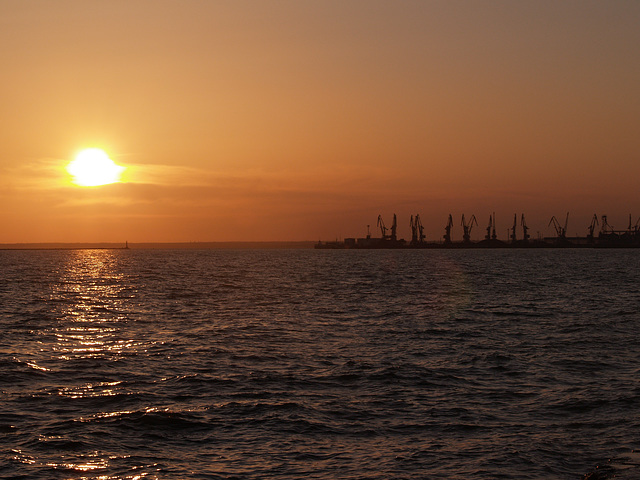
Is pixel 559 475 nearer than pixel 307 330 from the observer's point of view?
Yes

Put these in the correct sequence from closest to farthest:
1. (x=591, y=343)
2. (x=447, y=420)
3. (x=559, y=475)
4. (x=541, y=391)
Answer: (x=559, y=475), (x=447, y=420), (x=541, y=391), (x=591, y=343)

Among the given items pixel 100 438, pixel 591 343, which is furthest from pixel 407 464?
pixel 591 343

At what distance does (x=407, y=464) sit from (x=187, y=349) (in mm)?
14289

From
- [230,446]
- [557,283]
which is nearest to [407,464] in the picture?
[230,446]

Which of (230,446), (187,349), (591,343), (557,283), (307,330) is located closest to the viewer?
(230,446)

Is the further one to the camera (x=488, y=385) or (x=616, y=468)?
(x=488, y=385)

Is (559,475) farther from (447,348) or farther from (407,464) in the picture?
(447,348)

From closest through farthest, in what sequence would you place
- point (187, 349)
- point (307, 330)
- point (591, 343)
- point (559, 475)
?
point (559, 475) → point (187, 349) → point (591, 343) → point (307, 330)

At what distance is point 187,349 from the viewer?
25.2m

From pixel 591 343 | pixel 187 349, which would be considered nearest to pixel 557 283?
pixel 591 343

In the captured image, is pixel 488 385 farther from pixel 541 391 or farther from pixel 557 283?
pixel 557 283

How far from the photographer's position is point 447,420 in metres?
15.3

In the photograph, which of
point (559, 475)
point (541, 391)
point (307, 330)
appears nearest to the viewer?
point (559, 475)

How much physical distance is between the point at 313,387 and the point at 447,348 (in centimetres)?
849
